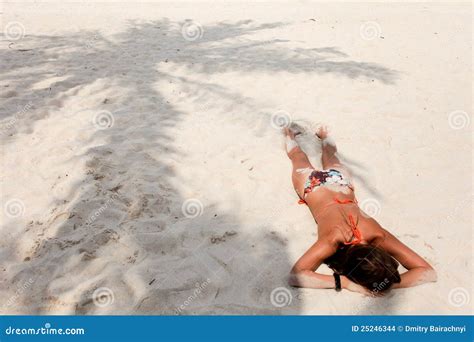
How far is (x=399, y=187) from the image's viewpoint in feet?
13.1

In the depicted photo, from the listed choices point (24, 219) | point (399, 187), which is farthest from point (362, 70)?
point (24, 219)

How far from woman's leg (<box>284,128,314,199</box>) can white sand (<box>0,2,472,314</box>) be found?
125 mm

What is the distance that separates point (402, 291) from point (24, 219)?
3.54 m

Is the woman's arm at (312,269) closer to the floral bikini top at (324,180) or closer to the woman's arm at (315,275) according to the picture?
the woman's arm at (315,275)

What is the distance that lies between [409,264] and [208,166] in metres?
2.37

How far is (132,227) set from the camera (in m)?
3.45

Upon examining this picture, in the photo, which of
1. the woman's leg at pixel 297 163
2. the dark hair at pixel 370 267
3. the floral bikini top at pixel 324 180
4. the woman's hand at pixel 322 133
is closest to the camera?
the dark hair at pixel 370 267

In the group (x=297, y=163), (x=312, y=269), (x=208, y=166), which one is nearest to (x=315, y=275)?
(x=312, y=269)

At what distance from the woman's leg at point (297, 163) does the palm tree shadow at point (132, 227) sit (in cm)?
70

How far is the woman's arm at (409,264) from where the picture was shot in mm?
2961

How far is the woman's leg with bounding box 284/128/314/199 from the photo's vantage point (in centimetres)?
392

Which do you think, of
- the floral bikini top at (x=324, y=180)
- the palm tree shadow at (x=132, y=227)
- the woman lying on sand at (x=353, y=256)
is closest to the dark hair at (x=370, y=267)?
the woman lying on sand at (x=353, y=256)

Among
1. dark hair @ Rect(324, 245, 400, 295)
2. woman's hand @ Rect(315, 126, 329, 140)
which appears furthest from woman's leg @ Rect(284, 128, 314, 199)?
dark hair @ Rect(324, 245, 400, 295)
